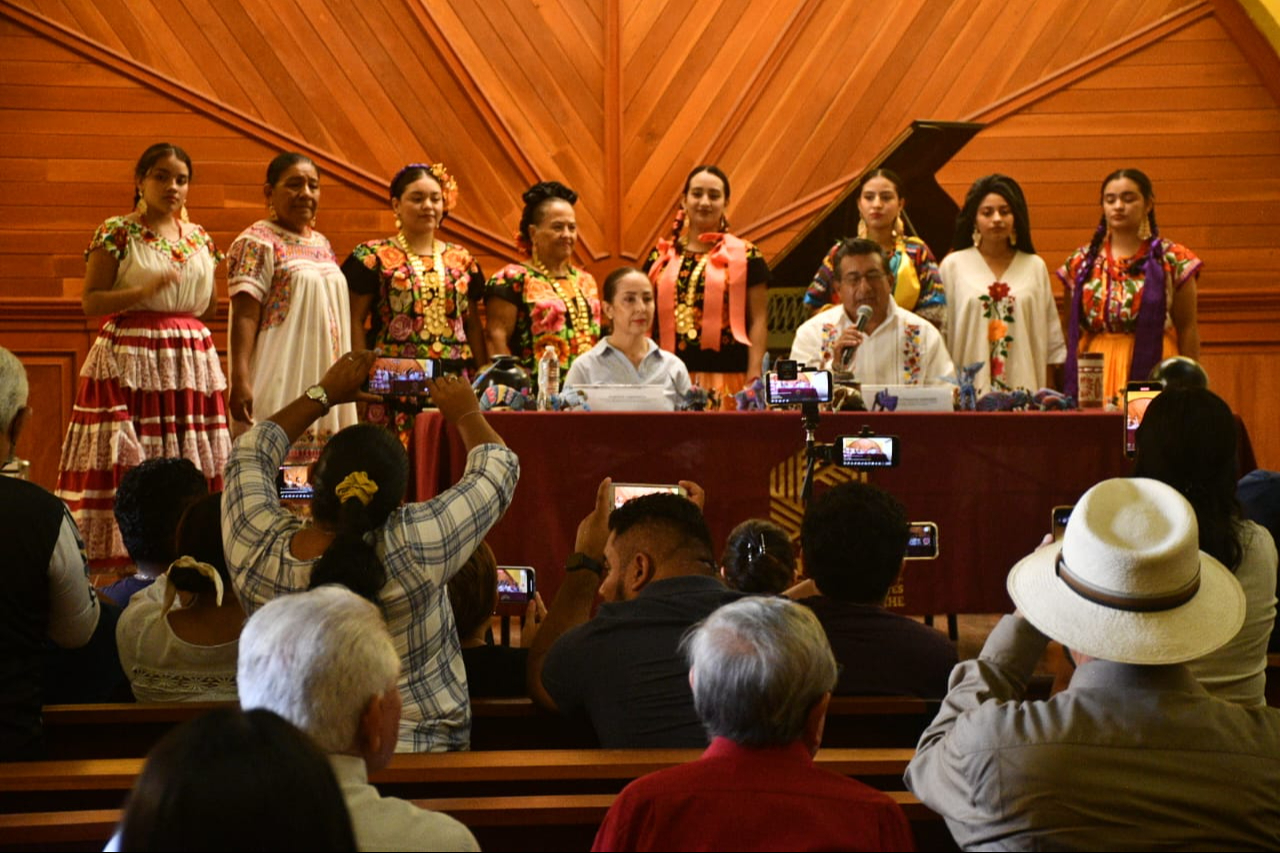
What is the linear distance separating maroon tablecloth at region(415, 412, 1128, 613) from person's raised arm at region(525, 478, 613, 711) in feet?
3.72

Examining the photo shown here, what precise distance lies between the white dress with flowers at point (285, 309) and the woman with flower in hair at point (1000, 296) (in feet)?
7.31

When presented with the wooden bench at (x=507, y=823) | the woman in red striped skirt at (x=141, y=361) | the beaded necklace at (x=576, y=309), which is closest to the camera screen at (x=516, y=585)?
the wooden bench at (x=507, y=823)

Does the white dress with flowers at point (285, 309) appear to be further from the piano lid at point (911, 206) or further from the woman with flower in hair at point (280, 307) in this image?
the piano lid at point (911, 206)

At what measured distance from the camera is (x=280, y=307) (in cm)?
525

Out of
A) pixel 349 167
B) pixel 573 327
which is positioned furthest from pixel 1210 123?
pixel 349 167

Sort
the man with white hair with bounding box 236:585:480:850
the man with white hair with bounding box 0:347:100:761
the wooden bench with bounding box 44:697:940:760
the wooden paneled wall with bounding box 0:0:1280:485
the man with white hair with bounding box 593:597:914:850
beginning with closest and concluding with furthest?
the man with white hair with bounding box 236:585:480:850, the man with white hair with bounding box 593:597:914:850, the wooden bench with bounding box 44:697:940:760, the man with white hair with bounding box 0:347:100:761, the wooden paneled wall with bounding box 0:0:1280:485

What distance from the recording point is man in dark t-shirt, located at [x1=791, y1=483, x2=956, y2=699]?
2307 mm

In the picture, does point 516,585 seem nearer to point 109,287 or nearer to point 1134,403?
point 1134,403

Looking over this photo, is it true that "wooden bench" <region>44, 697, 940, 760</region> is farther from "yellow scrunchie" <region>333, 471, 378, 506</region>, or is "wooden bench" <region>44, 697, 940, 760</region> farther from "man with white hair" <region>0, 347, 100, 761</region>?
"yellow scrunchie" <region>333, 471, 378, 506</region>

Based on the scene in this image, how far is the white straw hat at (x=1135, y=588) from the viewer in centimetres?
162

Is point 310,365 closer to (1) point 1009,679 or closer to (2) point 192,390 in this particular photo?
(2) point 192,390

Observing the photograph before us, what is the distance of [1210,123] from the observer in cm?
703

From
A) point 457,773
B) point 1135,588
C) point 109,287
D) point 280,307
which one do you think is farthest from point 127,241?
point 1135,588

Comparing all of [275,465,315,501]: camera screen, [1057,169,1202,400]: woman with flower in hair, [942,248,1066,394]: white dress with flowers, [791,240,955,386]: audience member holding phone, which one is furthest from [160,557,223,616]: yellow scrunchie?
[1057,169,1202,400]: woman with flower in hair
